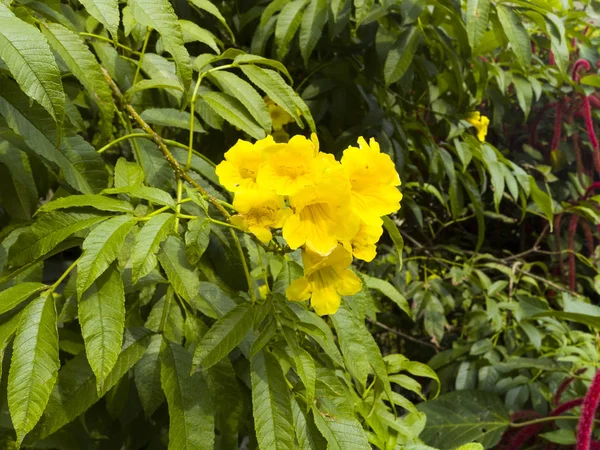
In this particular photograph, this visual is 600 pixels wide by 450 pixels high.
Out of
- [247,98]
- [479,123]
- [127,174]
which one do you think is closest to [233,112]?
[247,98]

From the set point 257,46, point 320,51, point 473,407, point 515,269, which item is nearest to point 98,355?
point 257,46

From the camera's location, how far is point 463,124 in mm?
1278

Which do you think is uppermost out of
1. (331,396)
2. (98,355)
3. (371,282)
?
(98,355)

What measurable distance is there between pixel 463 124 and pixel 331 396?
901 mm

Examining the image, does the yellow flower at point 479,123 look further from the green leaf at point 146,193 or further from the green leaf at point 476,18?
the green leaf at point 146,193

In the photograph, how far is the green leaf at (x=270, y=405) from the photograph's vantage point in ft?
1.59

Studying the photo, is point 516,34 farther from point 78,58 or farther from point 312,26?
point 78,58

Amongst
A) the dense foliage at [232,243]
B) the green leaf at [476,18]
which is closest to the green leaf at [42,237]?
the dense foliage at [232,243]

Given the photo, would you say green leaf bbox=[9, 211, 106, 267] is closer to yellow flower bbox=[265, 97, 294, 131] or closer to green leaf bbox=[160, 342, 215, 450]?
green leaf bbox=[160, 342, 215, 450]

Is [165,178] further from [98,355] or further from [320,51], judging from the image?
[320,51]

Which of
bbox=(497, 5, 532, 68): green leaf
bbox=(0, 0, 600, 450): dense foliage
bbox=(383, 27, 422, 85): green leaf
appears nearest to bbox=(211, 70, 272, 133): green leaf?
bbox=(0, 0, 600, 450): dense foliage

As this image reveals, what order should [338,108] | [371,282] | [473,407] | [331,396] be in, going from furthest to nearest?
[473,407]
[338,108]
[371,282]
[331,396]

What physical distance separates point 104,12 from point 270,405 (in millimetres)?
394

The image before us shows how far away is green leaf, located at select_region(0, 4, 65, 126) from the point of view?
44cm
